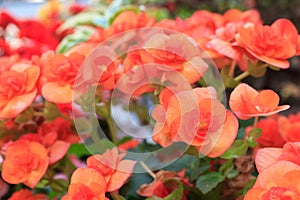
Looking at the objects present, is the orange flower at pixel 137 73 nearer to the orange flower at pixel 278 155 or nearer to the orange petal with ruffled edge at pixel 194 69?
the orange petal with ruffled edge at pixel 194 69

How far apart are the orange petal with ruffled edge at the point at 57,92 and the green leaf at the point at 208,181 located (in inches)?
6.0

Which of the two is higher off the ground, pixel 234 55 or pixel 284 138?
pixel 234 55

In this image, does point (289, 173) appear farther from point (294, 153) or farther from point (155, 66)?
point (155, 66)

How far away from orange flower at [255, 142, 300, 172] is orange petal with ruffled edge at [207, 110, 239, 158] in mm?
29

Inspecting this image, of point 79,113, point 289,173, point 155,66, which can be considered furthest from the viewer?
point 79,113

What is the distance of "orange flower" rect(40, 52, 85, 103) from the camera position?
1.68 feet

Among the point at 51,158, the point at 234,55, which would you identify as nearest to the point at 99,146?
the point at 51,158

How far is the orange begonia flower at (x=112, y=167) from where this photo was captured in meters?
0.46

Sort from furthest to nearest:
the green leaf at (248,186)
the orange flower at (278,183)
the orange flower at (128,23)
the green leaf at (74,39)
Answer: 1. the green leaf at (74,39)
2. the orange flower at (128,23)
3. the green leaf at (248,186)
4. the orange flower at (278,183)

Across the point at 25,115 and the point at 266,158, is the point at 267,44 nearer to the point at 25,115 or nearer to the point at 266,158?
the point at 266,158

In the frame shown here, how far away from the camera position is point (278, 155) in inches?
16.7

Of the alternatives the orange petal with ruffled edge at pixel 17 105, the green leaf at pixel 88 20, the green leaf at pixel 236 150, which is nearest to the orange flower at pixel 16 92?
the orange petal with ruffled edge at pixel 17 105

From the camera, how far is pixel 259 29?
20.7 inches

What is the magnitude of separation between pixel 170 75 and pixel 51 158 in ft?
0.51
